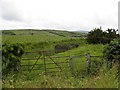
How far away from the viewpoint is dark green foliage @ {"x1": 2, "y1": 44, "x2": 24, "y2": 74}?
1684cm

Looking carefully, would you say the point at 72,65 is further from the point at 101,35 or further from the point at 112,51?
the point at 101,35

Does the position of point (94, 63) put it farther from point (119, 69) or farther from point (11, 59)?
point (119, 69)

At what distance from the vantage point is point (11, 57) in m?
17.7

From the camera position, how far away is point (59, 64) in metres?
20.8

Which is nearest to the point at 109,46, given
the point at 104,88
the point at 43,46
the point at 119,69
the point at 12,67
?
the point at 12,67

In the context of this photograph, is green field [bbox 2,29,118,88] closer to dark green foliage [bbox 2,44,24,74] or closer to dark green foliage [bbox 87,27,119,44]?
dark green foliage [bbox 2,44,24,74]

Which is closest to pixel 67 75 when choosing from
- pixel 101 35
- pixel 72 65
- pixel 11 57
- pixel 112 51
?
pixel 112 51

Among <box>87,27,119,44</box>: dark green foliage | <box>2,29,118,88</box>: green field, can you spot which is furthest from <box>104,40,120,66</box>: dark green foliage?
<box>87,27,119,44</box>: dark green foliage

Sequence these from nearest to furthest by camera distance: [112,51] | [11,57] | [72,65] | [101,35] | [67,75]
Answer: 1. [67,75]
2. [112,51]
3. [11,57]
4. [72,65]
5. [101,35]

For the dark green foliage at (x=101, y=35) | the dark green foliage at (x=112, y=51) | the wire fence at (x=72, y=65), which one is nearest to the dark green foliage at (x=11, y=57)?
the wire fence at (x=72, y=65)

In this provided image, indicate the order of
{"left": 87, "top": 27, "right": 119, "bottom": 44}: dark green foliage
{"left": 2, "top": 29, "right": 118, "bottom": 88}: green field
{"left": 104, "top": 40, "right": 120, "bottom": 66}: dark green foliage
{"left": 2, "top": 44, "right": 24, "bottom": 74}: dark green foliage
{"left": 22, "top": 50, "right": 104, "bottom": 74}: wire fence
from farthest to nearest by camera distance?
1. {"left": 87, "top": 27, "right": 119, "bottom": 44}: dark green foliage
2. {"left": 22, "top": 50, "right": 104, "bottom": 74}: wire fence
3. {"left": 2, "top": 44, "right": 24, "bottom": 74}: dark green foliage
4. {"left": 104, "top": 40, "right": 120, "bottom": 66}: dark green foliage
5. {"left": 2, "top": 29, "right": 118, "bottom": 88}: green field

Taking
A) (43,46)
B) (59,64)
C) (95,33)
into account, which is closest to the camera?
(59,64)

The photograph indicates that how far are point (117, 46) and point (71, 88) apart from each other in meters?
9.92

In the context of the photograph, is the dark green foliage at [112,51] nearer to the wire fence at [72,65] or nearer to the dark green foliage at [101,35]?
the wire fence at [72,65]
